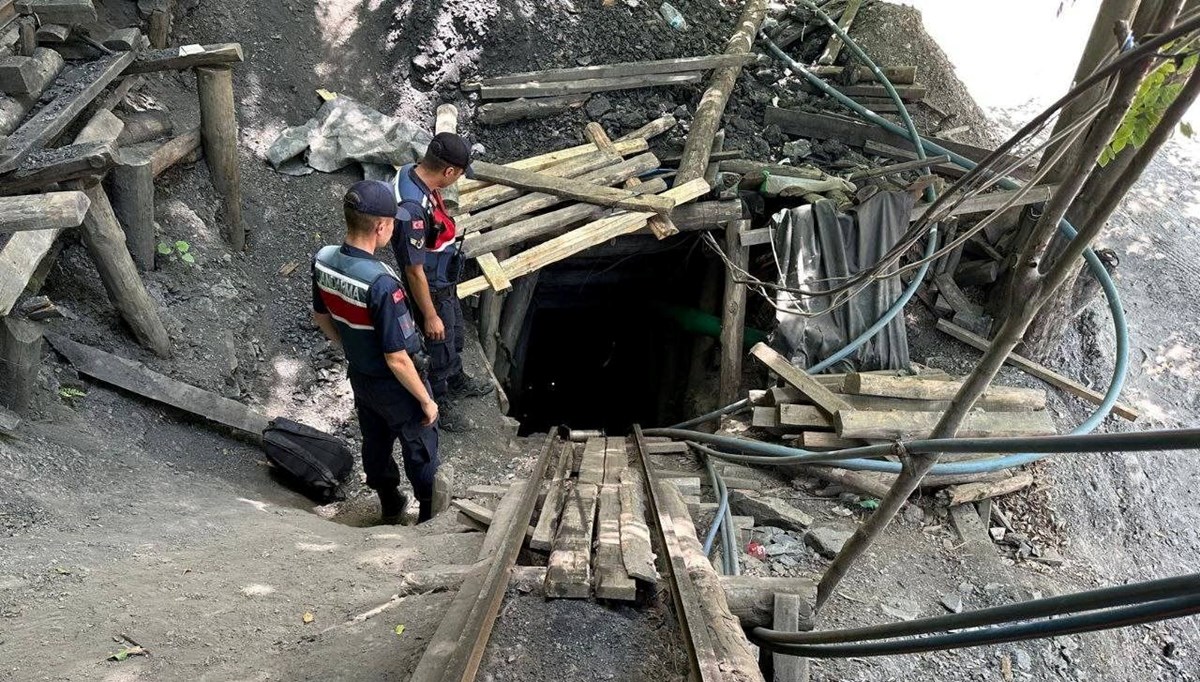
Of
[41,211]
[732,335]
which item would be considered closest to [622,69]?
[732,335]

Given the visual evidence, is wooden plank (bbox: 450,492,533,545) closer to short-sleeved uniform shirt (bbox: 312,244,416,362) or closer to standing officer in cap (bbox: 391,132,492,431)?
short-sleeved uniform shirt (bbox: 312,244,416,362)

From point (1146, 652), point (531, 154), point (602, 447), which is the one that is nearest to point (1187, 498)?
point (1146, 652)

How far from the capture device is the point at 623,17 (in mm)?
8969

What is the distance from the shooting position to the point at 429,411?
4.12 metres

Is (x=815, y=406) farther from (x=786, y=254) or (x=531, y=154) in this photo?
(x=531, y=154)

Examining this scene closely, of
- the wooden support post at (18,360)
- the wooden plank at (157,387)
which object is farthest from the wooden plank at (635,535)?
the wooden support post at (18,360)

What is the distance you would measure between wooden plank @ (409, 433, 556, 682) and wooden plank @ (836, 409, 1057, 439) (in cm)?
352

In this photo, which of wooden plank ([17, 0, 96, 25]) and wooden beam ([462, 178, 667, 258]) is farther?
wooden beam ([462, 178, 667, 258])

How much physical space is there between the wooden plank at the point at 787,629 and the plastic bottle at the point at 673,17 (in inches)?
310

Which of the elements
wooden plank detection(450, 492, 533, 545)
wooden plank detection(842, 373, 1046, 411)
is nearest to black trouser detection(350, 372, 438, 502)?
wooden plank detection(450, 492, 533, 545)

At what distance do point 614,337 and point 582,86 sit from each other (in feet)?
17.3

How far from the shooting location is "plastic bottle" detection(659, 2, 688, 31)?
9086 millimetres

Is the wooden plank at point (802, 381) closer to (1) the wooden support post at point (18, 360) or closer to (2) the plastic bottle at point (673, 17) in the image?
(2) the plastic bottle at point (673, 17)

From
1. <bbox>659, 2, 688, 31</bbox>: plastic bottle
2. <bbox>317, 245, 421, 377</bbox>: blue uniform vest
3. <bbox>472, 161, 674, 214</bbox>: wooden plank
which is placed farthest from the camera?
<bbox>659, 2, 688, 31</bbox>: plastic bottle
